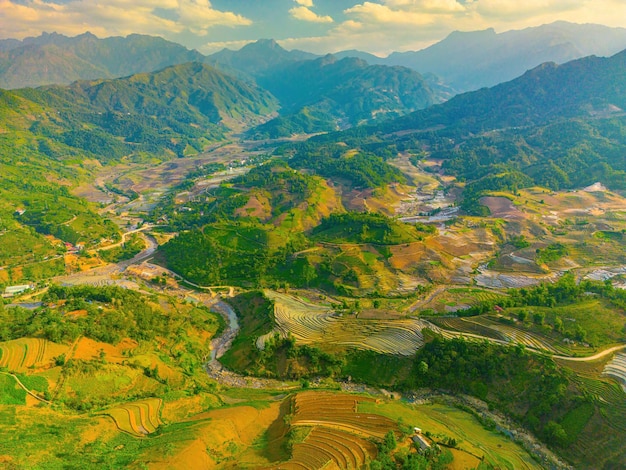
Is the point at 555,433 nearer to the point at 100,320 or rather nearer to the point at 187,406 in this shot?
the point at 187,406

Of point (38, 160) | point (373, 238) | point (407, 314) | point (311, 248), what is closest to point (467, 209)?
point (373, 238)

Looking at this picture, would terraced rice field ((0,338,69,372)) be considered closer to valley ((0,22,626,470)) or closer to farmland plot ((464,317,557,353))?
valley ((0,22,626,470))

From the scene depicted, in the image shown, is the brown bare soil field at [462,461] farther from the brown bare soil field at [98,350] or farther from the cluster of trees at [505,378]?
the brown bare soil field at [98,350]

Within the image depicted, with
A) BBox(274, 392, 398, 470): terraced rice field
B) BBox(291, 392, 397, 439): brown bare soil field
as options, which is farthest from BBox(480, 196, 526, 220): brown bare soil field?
BBox(291, 392, 397, 439): brown bare soil field

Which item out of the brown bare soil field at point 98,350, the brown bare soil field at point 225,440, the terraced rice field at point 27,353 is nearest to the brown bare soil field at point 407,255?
the brown bare soil field at point 225,440

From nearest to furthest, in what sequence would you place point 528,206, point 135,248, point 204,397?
point 204,397, point 135,248, point 528,206

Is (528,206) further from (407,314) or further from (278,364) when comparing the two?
(278,364)
